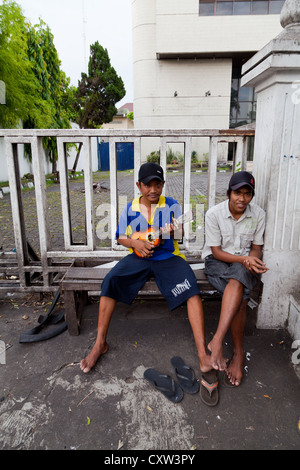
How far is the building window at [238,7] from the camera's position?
19.8 metres

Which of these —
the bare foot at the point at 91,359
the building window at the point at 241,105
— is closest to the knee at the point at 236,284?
the bare foot at the point at 91,359

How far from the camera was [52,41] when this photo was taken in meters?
16.1

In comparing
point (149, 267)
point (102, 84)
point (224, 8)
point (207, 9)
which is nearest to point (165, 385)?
point (149, 267)

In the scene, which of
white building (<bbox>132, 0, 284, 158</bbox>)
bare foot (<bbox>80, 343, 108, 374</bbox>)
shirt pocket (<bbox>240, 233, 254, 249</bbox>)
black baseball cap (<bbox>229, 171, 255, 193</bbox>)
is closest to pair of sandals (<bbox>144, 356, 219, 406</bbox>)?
bare foot (<bbox>80, 343, 108, 374</bbox>)

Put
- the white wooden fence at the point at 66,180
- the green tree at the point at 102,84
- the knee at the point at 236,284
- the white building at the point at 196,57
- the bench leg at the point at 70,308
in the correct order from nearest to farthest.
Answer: the knee at the point at 236,284 < the bench leg at the point at 70,308 < the white wooden fence at the point at 66,180 < the white building at the point at 196,57 < the green tree at the point at 102,84

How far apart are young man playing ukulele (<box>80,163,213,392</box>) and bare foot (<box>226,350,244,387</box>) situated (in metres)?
0.28

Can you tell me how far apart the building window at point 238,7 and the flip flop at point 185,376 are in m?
23.4

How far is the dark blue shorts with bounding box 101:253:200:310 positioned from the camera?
2512 millimetres

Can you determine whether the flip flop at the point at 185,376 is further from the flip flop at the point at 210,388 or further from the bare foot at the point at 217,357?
the bare foot at the point at 217,357

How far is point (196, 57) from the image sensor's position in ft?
69.1

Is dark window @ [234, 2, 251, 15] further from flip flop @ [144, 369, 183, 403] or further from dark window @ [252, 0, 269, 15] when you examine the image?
flip flop @ [144, 369, 183, 403]

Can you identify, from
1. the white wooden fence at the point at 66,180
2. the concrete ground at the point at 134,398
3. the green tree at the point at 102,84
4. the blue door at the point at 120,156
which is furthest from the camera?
the blue door at the point at 120,156

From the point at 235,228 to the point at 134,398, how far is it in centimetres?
156

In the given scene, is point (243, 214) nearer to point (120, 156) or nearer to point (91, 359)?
point (91, 359)
